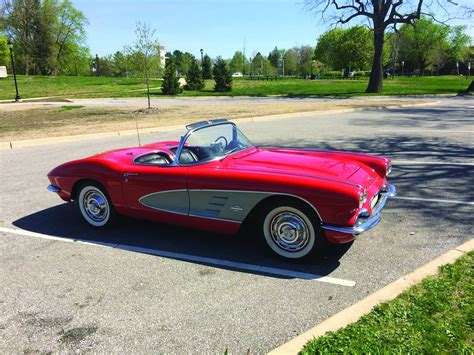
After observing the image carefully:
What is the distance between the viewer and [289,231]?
146 inches

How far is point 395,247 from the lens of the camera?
403cm

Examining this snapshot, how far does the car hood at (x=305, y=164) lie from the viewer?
12.4ft

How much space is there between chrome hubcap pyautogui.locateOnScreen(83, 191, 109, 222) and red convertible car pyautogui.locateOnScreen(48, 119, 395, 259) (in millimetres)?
12

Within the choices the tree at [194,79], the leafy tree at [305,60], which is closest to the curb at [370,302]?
the tree at [194,79]

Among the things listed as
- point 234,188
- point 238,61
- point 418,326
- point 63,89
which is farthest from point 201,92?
point 238,61

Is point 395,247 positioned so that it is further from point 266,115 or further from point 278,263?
point 266,115

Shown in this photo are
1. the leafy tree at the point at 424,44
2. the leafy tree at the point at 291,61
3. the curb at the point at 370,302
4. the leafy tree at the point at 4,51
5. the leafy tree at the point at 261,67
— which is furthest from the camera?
the leafy tree at the point at 291,61

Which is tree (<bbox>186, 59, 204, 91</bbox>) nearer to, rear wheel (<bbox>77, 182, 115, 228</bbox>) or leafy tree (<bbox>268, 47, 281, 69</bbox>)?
rear wheel (<bbox>77, 182, 115, 228</bbox>)

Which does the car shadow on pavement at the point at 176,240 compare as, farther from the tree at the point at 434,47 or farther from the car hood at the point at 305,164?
the tree at the point at 434,47

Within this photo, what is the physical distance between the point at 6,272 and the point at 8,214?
1.92 meters

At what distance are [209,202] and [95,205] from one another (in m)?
1.66

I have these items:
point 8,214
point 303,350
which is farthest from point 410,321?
point 8,214

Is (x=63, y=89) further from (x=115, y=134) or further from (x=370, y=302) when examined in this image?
(x=370, y=302)

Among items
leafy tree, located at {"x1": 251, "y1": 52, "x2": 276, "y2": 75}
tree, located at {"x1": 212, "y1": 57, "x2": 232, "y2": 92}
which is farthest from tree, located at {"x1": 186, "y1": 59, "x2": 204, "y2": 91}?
leafy tree, located at {"x1": 251, "y1": 52, "x2": 276, "y2": 75}
